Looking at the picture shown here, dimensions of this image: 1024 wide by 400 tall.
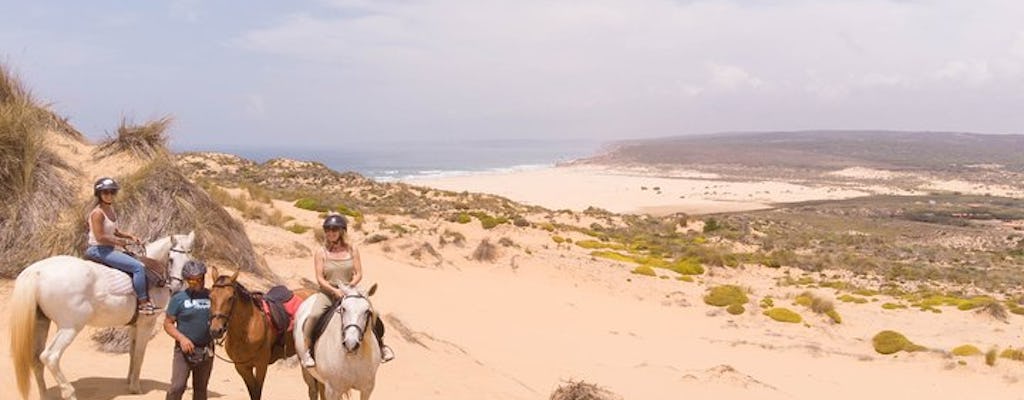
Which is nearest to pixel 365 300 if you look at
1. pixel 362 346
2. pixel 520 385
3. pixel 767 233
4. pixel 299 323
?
pixel 362 346

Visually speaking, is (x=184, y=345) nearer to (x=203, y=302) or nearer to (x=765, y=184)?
(x=203, y=302)

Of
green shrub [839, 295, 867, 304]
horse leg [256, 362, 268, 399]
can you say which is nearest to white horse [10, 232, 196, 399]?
horse leg [256, 362, 268, 399]

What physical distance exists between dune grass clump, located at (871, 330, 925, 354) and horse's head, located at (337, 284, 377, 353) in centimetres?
1713

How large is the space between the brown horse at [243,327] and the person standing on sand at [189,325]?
7.4 inches

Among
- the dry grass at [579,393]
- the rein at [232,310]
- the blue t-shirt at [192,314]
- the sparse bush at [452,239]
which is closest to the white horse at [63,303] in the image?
the blue t-shirt at [192,314]

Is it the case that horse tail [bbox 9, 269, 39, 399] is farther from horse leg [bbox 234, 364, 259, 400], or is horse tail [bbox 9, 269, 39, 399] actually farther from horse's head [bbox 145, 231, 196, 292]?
horse leg [bbox 234, 364, 259, 400]

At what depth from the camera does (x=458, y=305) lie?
2170 cm

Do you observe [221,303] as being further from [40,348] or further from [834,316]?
[834,316]

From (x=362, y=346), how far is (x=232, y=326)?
1.35 metres

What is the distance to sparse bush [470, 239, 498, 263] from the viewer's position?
92.4ft

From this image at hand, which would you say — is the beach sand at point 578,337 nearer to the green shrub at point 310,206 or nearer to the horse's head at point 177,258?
the green shrub at point 310,206

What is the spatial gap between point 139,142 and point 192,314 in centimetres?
912

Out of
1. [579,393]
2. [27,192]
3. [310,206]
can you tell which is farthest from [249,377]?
A: [310,206]

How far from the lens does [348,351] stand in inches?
275
